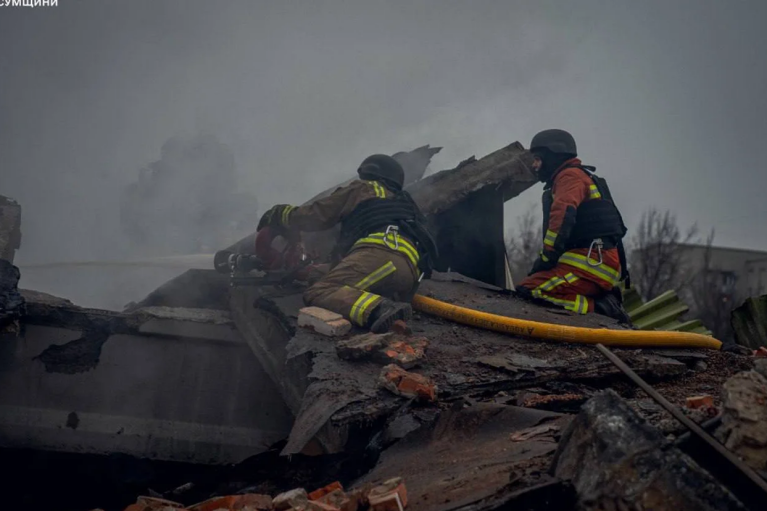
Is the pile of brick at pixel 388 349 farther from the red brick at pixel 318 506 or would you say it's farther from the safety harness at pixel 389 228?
the red brick at pixel 318 506

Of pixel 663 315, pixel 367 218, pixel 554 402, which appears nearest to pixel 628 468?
pixel 554 402

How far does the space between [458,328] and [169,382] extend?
7.82ft

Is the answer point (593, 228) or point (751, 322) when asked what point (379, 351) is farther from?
point (751, 322)

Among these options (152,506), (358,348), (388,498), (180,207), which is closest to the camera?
(388,498)

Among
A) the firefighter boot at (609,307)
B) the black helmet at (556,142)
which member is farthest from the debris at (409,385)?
the black helmet at (556,142)

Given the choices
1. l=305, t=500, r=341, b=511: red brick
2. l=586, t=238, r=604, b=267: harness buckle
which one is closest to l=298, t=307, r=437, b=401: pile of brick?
l=305, t=500, r=341, b=511: red brick

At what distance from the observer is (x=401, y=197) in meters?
4.78

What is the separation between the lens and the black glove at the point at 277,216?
15.7 ft

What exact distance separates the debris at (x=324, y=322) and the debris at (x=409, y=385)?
2.45ft

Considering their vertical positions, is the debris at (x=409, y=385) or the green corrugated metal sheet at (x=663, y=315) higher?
the green corrugated metal sheet at (x=663, y=315)

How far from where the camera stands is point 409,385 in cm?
285

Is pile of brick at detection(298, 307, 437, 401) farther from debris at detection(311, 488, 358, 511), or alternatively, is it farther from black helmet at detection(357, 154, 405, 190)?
black helmet at detection(357, 154, 405, 190)

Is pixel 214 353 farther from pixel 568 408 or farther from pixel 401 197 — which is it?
pixel 568 408

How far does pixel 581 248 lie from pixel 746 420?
3356 mm
